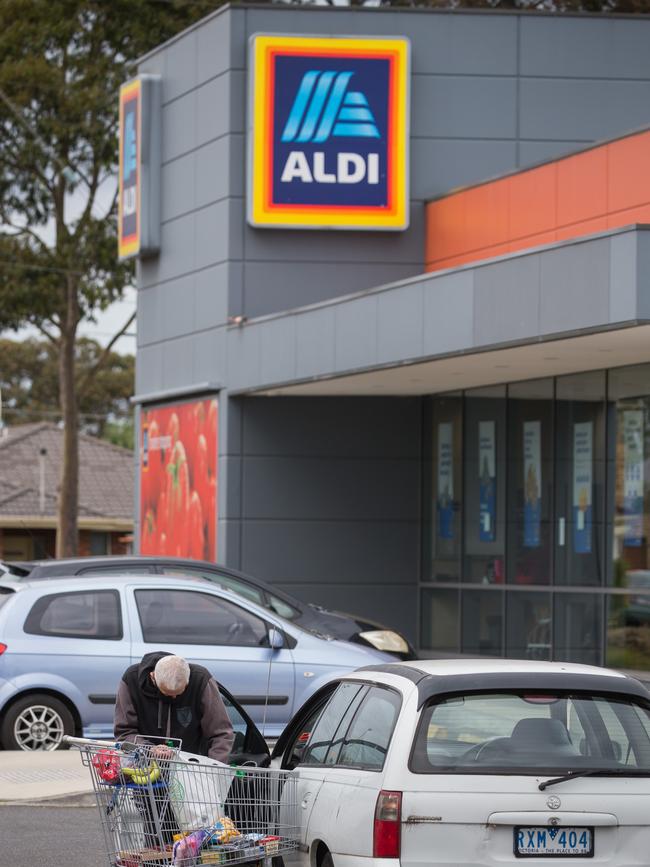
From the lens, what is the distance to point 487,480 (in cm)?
2217

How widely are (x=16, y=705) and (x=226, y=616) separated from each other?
75.8 inches

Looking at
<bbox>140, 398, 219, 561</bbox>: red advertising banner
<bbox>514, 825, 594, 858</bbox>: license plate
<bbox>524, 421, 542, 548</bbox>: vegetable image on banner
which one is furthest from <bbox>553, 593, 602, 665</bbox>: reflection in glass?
<bbox>514, 825, 594, 858</bbox>: license plate

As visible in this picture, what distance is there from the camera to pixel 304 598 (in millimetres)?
23250

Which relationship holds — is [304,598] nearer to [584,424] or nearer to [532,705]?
[584,424]

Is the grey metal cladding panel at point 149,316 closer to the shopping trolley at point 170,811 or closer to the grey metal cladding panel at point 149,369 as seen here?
the grey metal cladding panel at point 149,369

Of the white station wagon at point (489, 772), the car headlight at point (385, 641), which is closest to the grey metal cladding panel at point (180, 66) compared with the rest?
the car headlight at point (385, 641)

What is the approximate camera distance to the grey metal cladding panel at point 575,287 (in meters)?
14.7

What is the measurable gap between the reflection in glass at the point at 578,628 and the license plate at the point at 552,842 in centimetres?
1340

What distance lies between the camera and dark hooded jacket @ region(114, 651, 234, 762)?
7812mm

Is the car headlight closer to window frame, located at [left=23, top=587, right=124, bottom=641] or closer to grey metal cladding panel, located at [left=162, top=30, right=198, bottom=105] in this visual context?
window frame, located at [left=23, top=587, right=124, bottom=641]

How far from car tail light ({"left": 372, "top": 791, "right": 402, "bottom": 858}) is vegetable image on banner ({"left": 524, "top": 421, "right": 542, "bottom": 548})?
14816 millimetres

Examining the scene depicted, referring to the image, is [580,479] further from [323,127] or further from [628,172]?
[323,127]

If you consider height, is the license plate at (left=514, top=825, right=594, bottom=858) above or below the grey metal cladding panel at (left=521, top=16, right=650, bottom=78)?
below

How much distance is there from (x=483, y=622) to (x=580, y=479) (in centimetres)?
292
